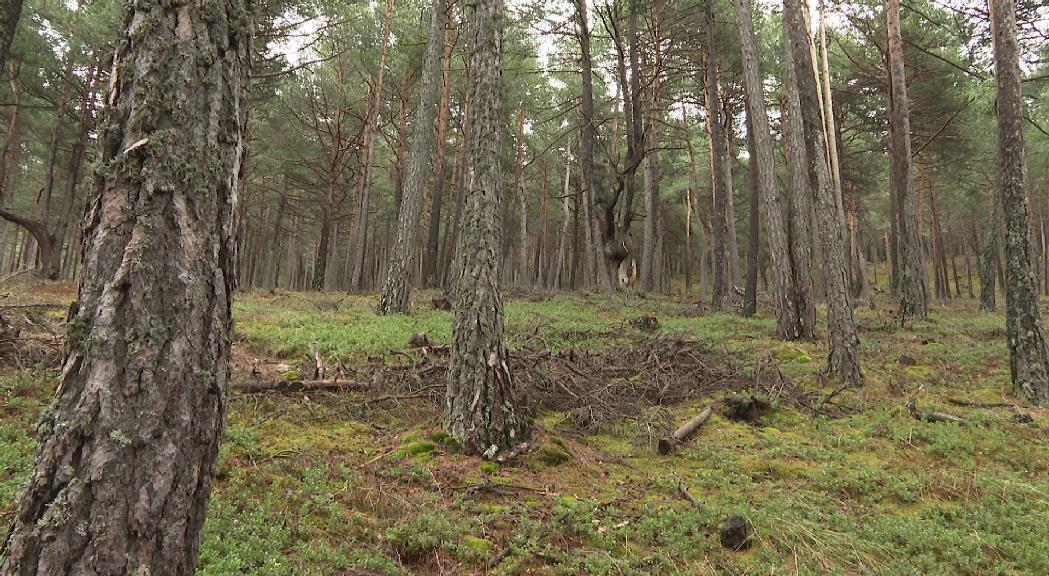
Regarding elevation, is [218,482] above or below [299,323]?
below

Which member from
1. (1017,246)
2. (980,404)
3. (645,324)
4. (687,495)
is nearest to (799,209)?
(1017,246)

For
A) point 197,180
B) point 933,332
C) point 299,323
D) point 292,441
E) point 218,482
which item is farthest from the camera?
Result: point 933,332

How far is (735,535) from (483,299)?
287 cm

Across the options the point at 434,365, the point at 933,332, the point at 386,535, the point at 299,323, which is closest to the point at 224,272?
the point at 386,535

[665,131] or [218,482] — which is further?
[665,131]

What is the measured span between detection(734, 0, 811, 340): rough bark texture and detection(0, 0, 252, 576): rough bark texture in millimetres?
11869

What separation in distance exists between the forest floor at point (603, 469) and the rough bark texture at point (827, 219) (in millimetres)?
590

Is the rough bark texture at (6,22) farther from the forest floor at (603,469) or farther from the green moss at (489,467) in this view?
the green moss at (489,467)

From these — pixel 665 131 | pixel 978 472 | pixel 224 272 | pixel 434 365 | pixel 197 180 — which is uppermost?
pixel 665 131

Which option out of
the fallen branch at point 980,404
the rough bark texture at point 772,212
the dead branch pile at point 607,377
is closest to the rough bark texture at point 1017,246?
the fallen branch at point 980,404

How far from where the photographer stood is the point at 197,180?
180cm

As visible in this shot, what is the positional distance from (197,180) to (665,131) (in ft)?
81.1

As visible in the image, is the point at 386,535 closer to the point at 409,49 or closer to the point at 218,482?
the point at 218,482

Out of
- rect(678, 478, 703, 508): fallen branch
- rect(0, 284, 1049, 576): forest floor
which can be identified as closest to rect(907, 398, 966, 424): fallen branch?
rect(0, 284, 1049, 576): forest floor
